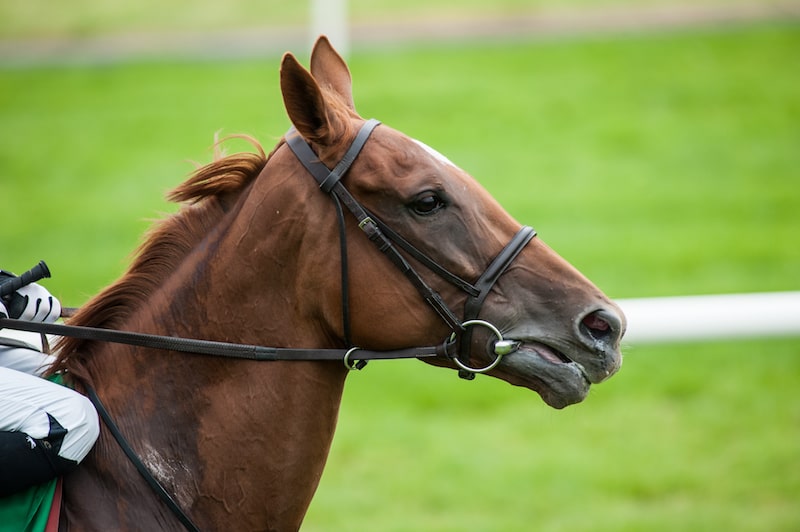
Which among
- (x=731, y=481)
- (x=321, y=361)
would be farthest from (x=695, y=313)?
(x=321, y=361)

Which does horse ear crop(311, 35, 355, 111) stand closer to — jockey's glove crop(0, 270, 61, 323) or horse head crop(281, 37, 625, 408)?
horse head crop(281, 37, 625, 408)

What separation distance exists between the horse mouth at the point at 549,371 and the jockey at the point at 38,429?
139cm

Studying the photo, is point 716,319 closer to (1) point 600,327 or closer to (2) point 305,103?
(1) point 600,327

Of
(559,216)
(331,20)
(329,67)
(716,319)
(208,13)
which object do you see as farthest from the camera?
(208,13)

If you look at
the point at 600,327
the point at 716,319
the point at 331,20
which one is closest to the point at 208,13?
the point at 331,20

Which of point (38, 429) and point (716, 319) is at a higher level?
point (716, 319)

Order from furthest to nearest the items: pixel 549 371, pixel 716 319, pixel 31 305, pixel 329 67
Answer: pixel 716 319 → pixel 329 67 → pixel 31 305 → pixel 549 371

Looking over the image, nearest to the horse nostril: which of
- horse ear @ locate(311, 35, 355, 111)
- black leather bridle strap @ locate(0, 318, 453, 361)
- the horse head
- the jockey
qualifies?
the horse head

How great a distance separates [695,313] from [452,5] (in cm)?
1617

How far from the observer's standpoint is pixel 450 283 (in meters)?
2.92

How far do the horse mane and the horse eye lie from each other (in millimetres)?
582

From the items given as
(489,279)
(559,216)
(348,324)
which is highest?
(559,216)

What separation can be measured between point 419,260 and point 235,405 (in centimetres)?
80

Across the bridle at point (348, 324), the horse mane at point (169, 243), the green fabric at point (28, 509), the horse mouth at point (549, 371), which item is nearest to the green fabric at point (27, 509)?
the green fabric at point (28, 509)
